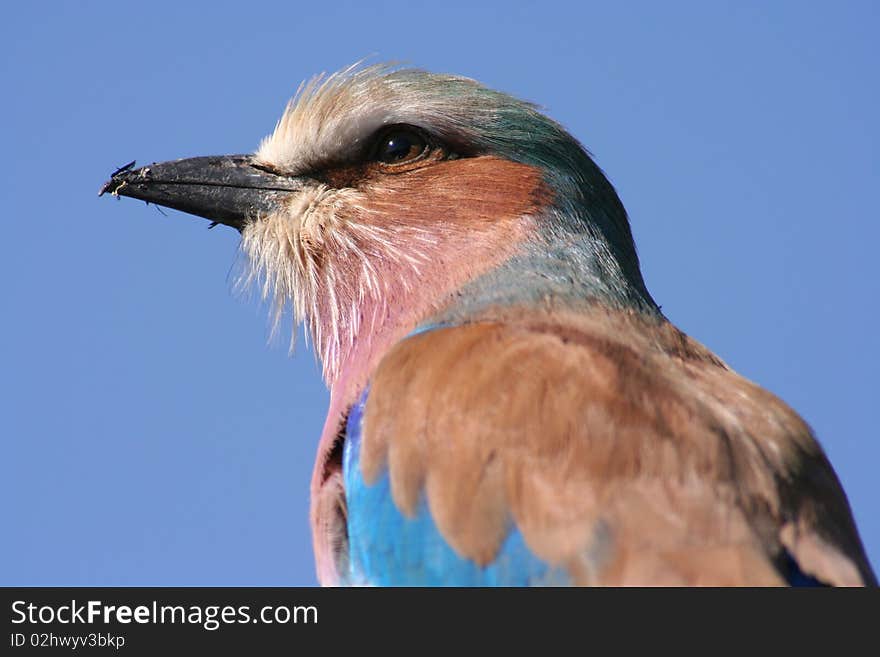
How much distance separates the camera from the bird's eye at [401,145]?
614cm

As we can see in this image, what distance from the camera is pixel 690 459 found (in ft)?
13.8

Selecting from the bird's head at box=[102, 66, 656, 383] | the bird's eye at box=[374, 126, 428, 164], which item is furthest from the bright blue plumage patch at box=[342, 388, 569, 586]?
the bird's eye at box=[374, 126, 428, 164]

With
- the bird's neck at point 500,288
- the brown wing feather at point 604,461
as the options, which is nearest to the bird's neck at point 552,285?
the bird's neck at point 500,288

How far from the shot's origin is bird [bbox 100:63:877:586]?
415 cm

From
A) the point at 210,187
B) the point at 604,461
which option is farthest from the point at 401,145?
the point at 604,461

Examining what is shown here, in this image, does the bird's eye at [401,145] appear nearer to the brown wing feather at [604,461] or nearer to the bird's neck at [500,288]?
the bird's neck at [500,288]

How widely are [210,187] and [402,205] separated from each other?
1029 mm

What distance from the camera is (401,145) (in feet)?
20.2

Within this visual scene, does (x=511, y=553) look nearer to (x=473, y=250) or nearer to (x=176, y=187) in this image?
(x=473, y=250)

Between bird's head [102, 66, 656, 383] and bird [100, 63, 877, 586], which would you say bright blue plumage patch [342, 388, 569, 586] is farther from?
bird's head [102, 66, 656, 383]
